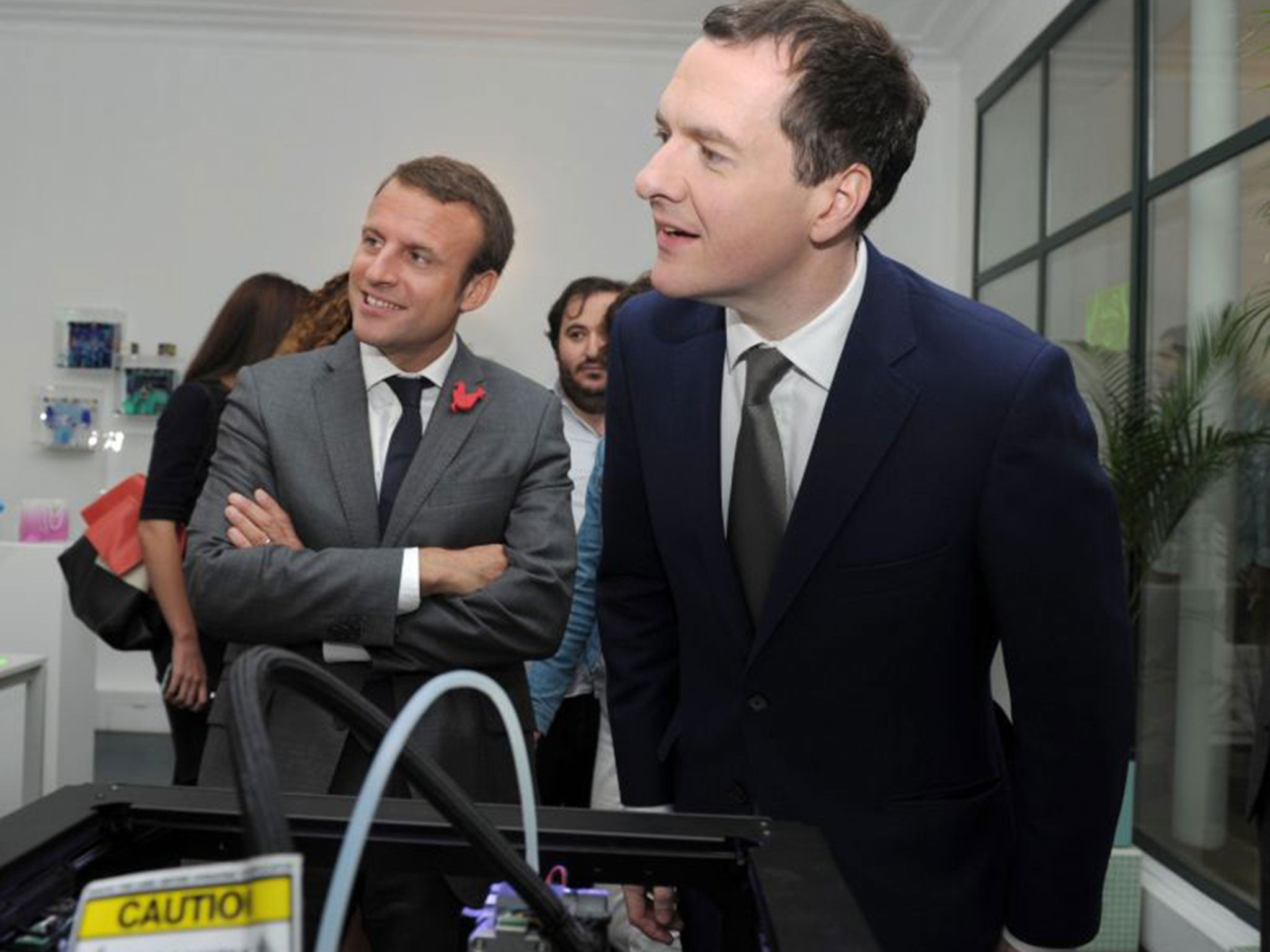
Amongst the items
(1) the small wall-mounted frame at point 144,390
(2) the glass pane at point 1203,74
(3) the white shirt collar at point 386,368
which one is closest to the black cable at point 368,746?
(3) the white shirt collar at point 386,368

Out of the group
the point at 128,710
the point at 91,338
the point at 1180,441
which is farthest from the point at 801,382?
the point at 91,338

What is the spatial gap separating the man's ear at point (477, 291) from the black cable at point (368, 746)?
135 centimetres

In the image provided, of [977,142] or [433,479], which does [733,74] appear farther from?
[977,142]

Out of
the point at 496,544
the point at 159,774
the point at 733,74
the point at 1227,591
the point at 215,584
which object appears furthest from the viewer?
the point at 159,774

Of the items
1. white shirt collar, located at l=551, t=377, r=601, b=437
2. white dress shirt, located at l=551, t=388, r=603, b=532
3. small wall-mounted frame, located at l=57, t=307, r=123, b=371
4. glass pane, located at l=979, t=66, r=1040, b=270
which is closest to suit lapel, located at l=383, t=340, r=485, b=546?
white dress shirt, located at l=551, t=388, r=603, b=532

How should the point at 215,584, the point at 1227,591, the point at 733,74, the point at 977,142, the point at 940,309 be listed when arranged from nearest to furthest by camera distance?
the point at 733,74
the point at 940,309
the point at 215,584
the point at 1227,591
the point at 977,142

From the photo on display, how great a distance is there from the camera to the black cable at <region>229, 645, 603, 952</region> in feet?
1.42

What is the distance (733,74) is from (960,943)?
949mm

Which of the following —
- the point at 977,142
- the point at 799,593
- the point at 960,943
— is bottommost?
the point at 960,943

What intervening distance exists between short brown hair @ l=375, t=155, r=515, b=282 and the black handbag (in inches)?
57.7

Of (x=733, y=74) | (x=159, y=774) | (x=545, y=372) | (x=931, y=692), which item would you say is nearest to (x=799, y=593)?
(x=931, y=692)

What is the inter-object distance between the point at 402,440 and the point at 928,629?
88cm

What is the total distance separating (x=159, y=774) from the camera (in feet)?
17.0

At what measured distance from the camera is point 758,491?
128cm
